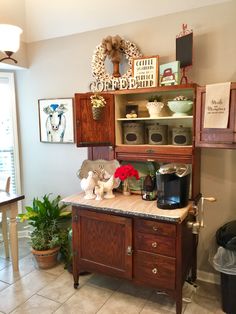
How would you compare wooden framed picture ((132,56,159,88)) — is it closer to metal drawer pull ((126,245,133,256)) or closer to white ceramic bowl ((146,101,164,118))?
white ceramic bowl ((146,101,164,118))

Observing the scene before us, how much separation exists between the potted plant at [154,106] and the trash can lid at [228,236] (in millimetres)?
1130

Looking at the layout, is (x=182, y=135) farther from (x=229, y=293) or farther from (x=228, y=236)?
(x=229, y=293)

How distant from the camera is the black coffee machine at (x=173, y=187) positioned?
6.88 ft

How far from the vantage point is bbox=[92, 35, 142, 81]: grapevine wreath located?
8.32ft

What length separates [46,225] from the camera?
2.89 meters

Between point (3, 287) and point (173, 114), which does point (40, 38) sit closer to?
point (173, 114)

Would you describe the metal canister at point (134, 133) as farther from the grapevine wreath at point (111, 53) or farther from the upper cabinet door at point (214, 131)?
the upper cabinet door at point (214, 131)

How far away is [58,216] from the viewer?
294 centimetres

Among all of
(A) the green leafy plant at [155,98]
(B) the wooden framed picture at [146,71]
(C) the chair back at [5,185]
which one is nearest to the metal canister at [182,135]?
(A) the green leafy plant at [155,98]

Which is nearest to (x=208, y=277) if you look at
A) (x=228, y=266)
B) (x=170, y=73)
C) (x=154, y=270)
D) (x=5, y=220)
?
(x=228, y=266)

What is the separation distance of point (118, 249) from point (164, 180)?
69 centimetres

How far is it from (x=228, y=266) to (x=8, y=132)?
2922mm

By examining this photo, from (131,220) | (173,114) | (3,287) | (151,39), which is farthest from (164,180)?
(3,287)

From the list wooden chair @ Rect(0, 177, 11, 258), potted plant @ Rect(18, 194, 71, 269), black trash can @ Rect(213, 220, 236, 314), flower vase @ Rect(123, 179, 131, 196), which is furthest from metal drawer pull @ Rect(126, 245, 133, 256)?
wooden chair @ Rect(0, 177, 11, 258)
